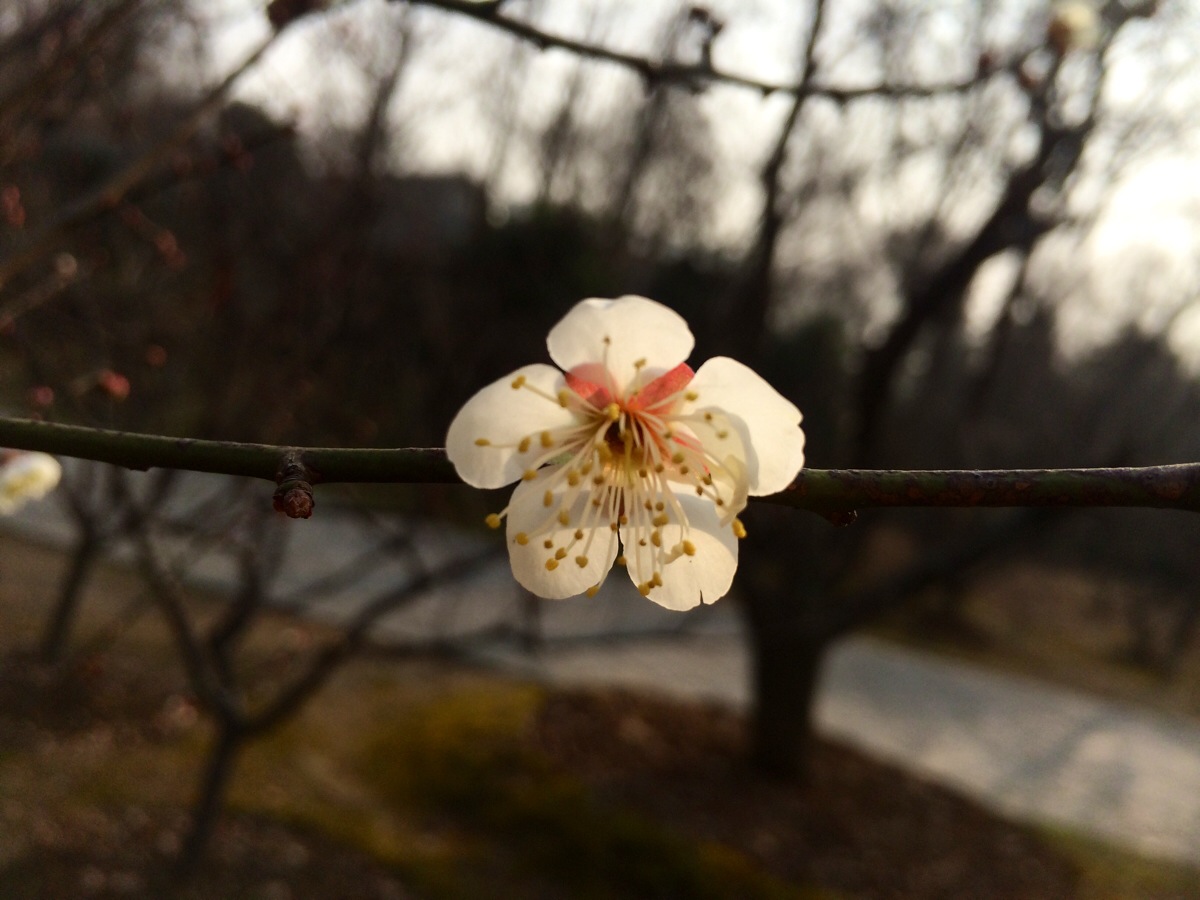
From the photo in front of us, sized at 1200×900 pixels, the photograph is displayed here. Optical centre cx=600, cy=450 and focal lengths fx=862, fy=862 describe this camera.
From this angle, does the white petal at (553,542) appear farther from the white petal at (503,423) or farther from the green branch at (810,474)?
the green branch at (810,474)

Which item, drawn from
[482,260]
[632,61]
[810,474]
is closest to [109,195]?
[632,61]

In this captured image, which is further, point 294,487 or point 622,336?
point 622,336

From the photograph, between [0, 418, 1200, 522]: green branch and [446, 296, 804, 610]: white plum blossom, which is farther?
[446, 296, 804, 610]: white plum blossom

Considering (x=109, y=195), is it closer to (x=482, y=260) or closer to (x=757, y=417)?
(x=757, y=417)

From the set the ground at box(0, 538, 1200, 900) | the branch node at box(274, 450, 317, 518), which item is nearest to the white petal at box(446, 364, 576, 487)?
the branch node at box(274, 450, 317, 518)

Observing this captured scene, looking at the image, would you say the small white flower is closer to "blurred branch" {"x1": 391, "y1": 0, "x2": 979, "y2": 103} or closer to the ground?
"blurred branch" {"x1": 391, "y1": 0, "x2": 979, "y2": 103}

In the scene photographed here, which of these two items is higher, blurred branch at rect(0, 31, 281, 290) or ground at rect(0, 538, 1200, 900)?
blurred branch at rect(0, 31, 281, 290)
